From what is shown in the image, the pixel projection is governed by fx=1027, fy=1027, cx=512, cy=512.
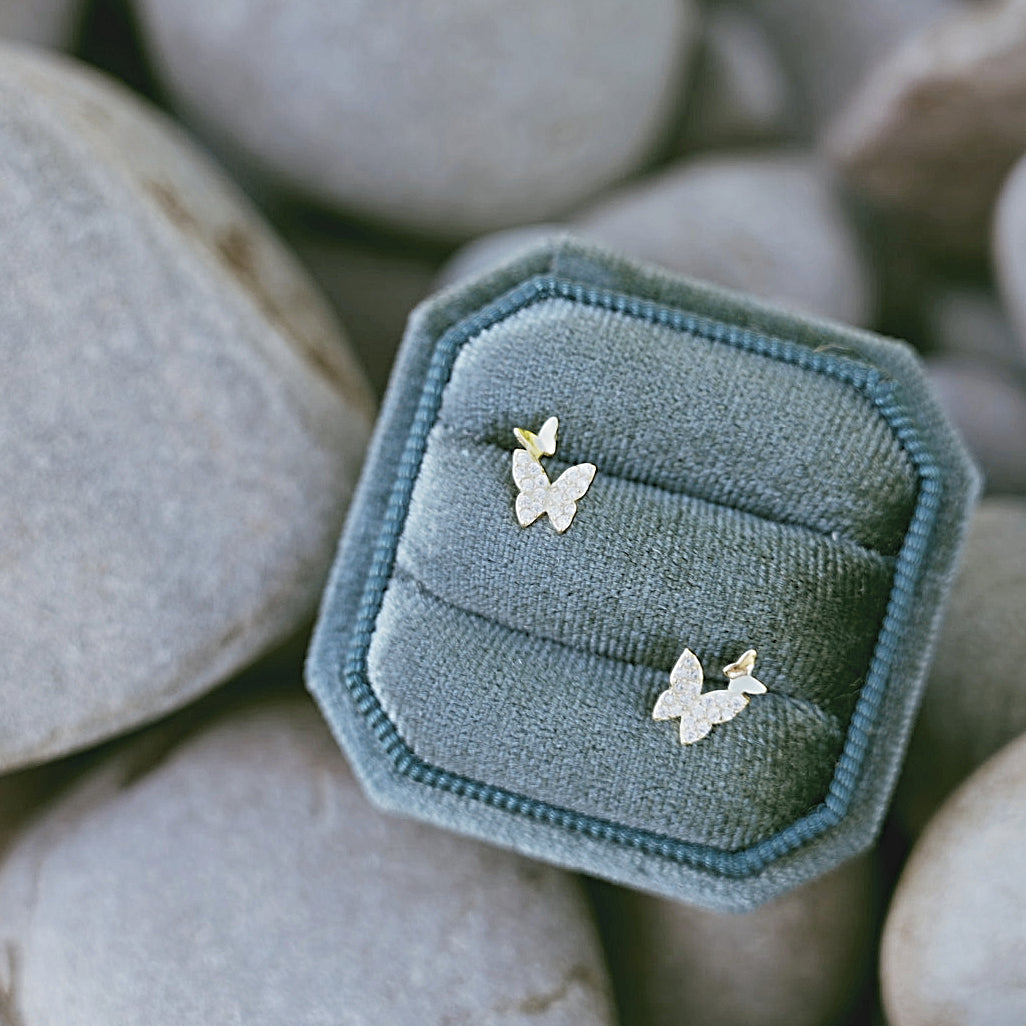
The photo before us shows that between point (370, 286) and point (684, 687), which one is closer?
point (684, 687)

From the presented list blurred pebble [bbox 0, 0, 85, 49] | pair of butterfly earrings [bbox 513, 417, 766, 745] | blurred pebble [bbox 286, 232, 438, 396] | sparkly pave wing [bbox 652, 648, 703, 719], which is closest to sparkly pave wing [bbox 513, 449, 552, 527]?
pair of butterfly earrings [bbox 513, 417, 766, 745]

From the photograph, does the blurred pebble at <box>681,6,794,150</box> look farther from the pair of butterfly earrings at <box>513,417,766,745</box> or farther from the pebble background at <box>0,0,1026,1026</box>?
the pair of butterfly earrings at <box>513,417,766,745</box>

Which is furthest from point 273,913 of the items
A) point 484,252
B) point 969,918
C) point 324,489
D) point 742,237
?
point 742,237

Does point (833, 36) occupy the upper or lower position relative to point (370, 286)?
upper

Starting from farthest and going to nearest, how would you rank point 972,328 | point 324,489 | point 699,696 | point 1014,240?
point 972,328
point 1014,240
point 324,489
point 699,696

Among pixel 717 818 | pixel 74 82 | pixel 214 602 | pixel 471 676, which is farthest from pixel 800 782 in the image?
pixel 74 82

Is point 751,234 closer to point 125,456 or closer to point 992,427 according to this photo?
point 992,427

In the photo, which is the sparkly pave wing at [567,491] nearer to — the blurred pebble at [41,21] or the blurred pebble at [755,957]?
the blurred pebble at [755,957]
